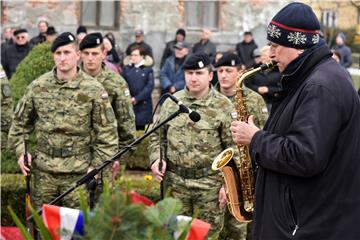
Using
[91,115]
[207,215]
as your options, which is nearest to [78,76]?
[91,115]

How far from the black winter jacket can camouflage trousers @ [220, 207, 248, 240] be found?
3.34m

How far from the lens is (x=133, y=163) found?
12.9 meters

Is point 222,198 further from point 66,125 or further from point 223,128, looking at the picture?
point 66,125

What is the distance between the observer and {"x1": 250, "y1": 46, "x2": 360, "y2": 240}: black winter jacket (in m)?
4.79

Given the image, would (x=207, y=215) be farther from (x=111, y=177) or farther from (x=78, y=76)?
(x=78, y=76)

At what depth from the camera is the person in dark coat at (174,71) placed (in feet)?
52.4

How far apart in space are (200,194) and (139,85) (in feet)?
23.7

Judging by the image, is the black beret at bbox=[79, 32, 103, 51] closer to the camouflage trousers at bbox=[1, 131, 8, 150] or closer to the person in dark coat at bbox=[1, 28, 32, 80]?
the camouflage trousers at bbox=[1, 131, 8, 150]

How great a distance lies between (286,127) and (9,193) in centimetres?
566

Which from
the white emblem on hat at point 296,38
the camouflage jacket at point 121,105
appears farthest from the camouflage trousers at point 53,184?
the white emblem on hat at point 296,38

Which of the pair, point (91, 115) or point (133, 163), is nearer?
point (91, 115)

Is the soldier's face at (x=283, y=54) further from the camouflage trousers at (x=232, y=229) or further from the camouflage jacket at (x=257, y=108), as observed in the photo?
the camouflage trousers at (x=232, y=229)

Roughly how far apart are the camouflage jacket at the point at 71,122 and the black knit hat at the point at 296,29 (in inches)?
117

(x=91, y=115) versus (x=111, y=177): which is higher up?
(x=91, y=115)
